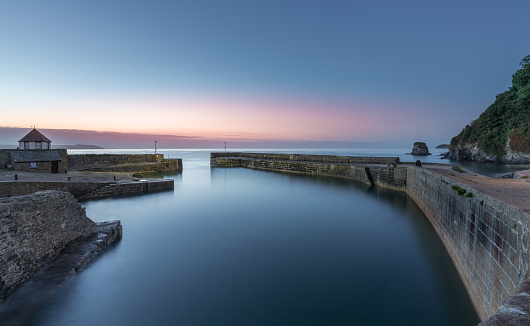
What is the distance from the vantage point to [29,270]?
5.09 meters

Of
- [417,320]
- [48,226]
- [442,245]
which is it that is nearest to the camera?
[417,320]

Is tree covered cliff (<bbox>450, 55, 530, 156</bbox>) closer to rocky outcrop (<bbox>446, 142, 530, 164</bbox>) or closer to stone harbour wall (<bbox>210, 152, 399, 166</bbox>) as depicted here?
rocky outcrop (<bbox>446, 142, 530, 164</bbox>)

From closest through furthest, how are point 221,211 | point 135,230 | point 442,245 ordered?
point 442,245
point 135,230
point 221,211

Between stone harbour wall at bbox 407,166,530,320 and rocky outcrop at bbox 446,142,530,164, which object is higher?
rocky outcrop at bbox 446,142,530,164

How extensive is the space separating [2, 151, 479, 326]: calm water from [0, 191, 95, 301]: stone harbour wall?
0.80 m

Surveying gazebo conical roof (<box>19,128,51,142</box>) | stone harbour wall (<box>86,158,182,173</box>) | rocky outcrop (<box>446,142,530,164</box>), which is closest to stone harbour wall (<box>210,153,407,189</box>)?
stone harbour wall (<box>86,158,182,173</box>)

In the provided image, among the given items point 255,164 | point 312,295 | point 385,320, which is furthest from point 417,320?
point 255,164

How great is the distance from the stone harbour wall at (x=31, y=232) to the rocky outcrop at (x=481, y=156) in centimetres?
5141

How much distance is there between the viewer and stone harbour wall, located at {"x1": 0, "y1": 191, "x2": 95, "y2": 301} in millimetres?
4637

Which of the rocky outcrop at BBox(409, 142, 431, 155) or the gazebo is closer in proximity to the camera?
→ the gazebo

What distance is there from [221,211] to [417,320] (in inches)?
400

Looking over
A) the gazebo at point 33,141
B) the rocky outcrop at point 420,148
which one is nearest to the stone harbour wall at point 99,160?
the gazebo at point 33,141

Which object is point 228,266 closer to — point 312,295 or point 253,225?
point 312,295

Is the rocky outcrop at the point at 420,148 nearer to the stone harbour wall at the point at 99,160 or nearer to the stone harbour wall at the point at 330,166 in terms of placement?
the stone harbour wall at the point at 330,166
